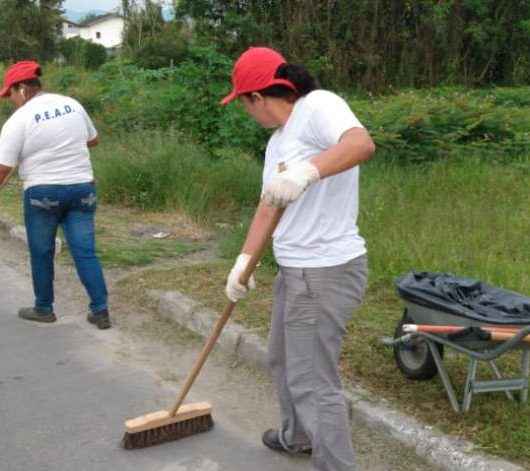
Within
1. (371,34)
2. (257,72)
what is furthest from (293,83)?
(371,34)

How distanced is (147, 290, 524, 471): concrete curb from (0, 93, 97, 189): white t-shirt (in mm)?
1333

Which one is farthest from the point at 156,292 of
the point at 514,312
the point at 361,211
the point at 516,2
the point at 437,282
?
the point at 516,2

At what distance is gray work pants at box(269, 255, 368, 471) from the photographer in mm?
3154

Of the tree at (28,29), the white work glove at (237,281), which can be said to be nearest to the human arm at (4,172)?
the white work glove at (237,281)

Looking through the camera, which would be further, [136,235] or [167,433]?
[136,235]

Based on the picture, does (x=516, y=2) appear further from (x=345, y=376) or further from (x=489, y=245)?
(x=345, y=376)

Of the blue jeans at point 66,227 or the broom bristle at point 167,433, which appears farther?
the blue jeans at point 66,227

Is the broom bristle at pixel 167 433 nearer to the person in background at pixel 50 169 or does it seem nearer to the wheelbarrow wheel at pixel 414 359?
the wheelbarrow wheel at pixel 414 359

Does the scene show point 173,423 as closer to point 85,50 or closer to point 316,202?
point 316,202

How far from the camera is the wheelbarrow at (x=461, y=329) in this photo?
360cm

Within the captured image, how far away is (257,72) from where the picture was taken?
308 cm

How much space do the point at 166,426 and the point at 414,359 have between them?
1.31 m

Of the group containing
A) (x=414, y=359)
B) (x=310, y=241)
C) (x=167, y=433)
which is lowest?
(x=167, y=433)

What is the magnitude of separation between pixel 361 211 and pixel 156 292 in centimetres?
210
